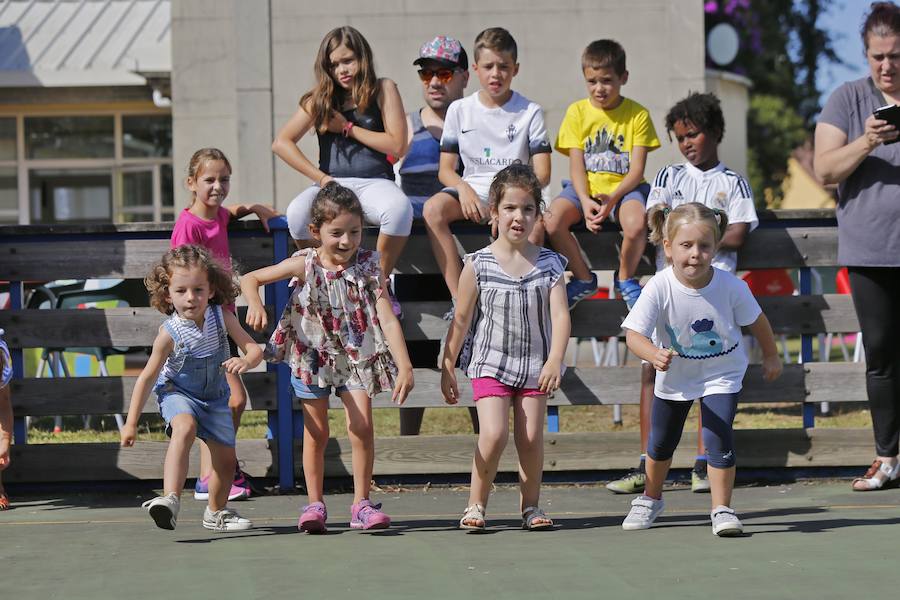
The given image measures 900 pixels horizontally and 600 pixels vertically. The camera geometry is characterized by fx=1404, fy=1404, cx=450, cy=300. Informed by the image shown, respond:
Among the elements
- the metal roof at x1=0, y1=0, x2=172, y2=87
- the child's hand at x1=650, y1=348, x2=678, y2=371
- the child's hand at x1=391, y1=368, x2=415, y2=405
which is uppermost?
the metal roof at x1=0, y1=0, x2=172, y2=87

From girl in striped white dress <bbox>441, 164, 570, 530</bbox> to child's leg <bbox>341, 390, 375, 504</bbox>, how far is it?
A: 1.25 ft

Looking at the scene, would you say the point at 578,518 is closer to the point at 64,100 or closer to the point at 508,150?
the point at 508,150

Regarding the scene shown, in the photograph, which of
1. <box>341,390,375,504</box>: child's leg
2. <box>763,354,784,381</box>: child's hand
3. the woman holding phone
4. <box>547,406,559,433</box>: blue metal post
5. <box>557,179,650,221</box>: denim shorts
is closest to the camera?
<box>763,354,784,381</box>: child's hand

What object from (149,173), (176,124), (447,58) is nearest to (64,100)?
(149,173)

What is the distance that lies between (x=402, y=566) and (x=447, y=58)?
10.9ft

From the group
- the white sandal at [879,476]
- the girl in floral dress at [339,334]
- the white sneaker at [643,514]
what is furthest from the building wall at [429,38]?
the white sneaker at [643,514]

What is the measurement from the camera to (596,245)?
736 cm

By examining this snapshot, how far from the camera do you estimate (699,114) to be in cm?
707

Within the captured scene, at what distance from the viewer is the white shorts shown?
6.86 metres

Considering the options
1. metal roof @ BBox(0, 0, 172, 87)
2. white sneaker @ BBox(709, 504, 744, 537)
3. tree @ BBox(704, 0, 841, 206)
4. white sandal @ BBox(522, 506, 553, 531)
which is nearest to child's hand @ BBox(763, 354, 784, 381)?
white sneaker @ BBox(709, 504, 744, 537)

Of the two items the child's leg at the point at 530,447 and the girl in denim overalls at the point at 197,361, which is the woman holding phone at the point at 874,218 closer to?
the child's leg at the point at 530,447

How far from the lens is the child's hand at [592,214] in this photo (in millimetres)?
7094

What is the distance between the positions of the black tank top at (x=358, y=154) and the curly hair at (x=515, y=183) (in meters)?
1.15

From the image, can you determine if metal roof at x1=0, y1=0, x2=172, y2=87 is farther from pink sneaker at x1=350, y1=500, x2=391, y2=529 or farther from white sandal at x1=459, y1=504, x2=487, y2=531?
white sandal at x1=459, y1=504, x2=487, y2=531
